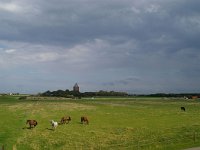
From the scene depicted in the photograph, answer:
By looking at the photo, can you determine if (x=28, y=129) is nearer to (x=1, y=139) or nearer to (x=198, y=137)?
(x=1, y=139)

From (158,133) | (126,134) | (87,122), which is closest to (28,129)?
(87,122)

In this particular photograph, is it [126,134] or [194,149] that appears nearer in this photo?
[194,149]

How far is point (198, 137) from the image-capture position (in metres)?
43.5

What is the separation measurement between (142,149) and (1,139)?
16.8 meters

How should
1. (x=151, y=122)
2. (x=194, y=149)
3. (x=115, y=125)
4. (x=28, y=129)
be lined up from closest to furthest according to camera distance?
(x=194, y=149)
(x=28, y=129)
(x=115, y=125)
(x=151, y=122)

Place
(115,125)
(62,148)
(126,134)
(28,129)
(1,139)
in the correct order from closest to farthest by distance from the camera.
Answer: (62,148) → (1,139) → (126,134) → (28,129) → (115,125)

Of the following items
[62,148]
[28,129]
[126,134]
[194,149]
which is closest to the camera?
[194,149]

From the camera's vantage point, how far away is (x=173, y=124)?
57.1 metres

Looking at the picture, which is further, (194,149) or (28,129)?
(28,129)

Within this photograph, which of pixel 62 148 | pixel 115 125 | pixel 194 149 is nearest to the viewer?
pixel 194 149

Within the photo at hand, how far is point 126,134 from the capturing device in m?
48.1

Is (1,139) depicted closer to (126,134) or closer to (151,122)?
(126,134)

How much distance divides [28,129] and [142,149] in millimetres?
19788

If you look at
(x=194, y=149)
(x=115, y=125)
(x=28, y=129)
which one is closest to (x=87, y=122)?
(x=115, y=125)
